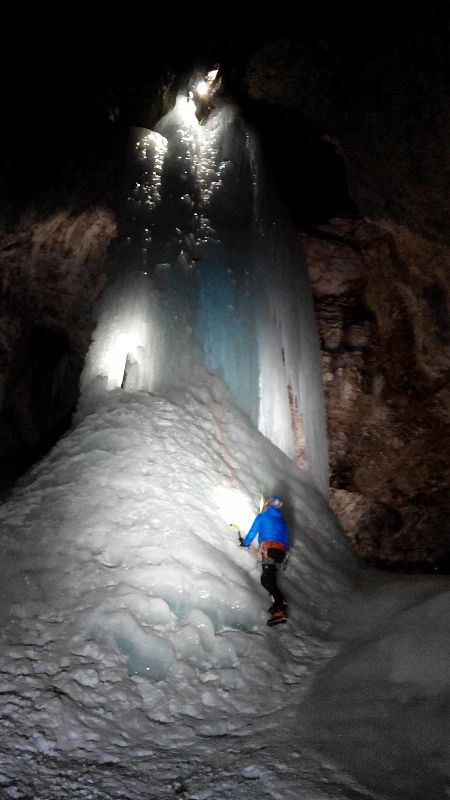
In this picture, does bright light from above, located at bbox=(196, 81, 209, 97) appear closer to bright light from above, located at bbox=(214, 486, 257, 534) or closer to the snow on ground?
the snow on ground

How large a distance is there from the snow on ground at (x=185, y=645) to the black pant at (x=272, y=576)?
119 mm

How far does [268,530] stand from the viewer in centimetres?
487

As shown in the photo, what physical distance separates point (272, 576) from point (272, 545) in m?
0.28

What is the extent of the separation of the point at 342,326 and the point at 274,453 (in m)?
4.57

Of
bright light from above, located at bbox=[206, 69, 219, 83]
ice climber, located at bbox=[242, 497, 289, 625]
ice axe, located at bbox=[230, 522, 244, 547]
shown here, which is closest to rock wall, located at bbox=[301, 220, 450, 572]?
bright light from above, located at bbox=[206, 69, 219, 83]

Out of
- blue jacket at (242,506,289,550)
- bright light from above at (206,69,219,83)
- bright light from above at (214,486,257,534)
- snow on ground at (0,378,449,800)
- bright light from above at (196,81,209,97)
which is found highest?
bright light from above at (206,69,219,83)

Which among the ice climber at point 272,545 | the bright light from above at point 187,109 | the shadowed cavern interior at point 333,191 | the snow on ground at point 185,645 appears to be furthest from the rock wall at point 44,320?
the ice climber at point 272,545

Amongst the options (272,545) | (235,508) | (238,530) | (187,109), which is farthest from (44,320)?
(272,545)

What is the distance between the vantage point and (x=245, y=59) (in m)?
9.57

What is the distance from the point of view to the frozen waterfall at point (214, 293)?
7082 millimetres

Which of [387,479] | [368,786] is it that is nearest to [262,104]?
[387,479]

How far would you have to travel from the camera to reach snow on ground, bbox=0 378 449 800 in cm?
235

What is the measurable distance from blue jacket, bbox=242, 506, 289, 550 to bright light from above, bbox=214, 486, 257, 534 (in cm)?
35

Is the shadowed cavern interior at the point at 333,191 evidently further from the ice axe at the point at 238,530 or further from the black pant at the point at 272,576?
the black pant at the point at 272,576
